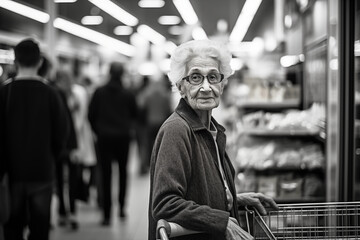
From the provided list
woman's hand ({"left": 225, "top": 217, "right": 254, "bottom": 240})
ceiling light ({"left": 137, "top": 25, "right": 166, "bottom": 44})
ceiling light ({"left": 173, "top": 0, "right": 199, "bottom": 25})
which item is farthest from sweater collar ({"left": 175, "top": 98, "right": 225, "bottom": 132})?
ceiling light ({"left": 137, "top": 25, "right": 166, "bottom": 44})

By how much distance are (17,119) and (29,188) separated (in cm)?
52

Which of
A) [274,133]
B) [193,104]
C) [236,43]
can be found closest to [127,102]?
[274,133]

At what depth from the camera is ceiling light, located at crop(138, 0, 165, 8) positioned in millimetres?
15078

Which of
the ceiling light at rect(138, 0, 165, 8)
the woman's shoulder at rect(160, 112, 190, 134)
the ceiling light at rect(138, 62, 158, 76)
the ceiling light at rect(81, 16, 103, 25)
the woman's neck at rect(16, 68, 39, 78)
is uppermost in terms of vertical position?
the ceiling light at rect(138, 0, 165, 8)

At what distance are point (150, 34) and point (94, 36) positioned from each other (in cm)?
394

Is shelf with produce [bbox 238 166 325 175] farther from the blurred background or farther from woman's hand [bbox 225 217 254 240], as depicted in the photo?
woman's hand [bbox 225 217 254 240]

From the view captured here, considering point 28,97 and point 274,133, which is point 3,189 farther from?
point 274,133

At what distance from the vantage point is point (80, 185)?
23.1 feet

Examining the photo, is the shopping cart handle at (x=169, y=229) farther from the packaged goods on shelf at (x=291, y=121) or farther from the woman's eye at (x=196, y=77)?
the packaged goods on shelf at (x=291, y=121)

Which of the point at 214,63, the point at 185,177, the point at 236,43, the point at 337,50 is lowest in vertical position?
the point at 185,177

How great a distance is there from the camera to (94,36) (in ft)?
65.7

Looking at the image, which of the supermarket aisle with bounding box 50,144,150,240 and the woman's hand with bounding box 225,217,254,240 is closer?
the woman's hand with bounding box 225,217,254,240

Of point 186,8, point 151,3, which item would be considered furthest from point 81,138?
point 151,3

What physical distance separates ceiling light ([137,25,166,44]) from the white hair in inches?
747
